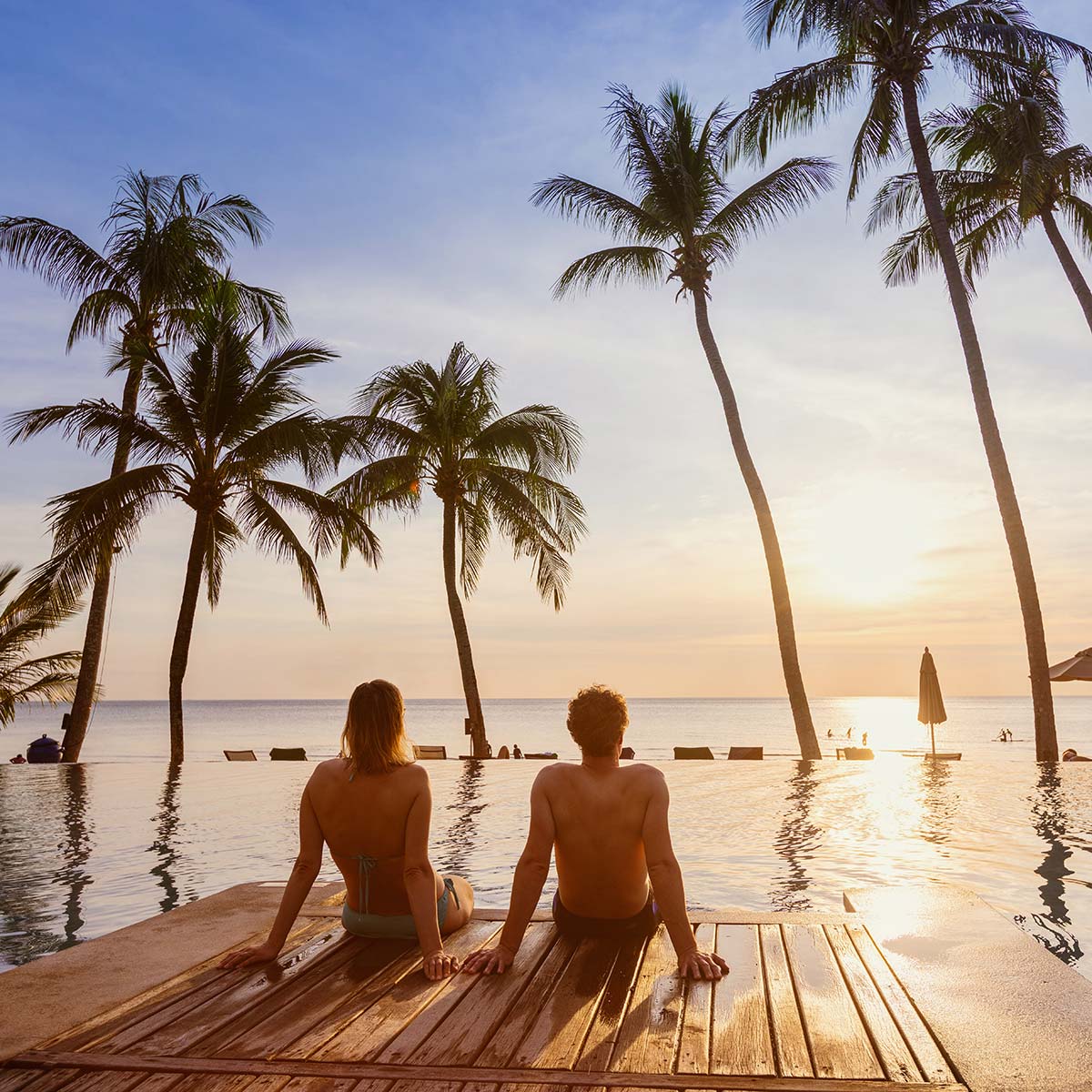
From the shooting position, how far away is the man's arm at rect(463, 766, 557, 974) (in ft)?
13.5

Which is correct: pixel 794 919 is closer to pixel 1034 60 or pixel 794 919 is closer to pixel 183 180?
pixel 1034 60

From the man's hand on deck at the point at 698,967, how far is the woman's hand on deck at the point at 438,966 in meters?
0.95

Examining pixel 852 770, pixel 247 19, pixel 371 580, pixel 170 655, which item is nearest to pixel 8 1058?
pixel 247 19

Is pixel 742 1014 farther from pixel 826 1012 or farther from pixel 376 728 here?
pixel 376 728

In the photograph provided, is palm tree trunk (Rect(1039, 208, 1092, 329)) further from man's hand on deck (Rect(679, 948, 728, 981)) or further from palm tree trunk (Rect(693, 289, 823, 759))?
man's hand on deck (Rect(679, 948, 728, 981))

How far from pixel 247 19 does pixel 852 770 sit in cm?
1455

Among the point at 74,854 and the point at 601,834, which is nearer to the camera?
the point at 601,834

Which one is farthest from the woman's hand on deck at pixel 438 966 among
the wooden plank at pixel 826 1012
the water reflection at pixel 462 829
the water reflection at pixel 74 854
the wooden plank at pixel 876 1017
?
the water reflection at pixel 462 829

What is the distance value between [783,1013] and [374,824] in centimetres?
185

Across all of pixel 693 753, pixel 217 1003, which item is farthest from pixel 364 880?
pixel 693 753

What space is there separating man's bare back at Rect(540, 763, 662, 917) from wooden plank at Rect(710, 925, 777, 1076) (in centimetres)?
50

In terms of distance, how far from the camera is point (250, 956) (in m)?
4.33

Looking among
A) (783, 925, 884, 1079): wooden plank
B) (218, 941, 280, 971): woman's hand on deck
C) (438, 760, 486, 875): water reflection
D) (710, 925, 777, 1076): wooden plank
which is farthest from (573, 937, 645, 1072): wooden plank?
(438, 760, 486, 875): water reflection

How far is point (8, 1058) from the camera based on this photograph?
10.7 ft
